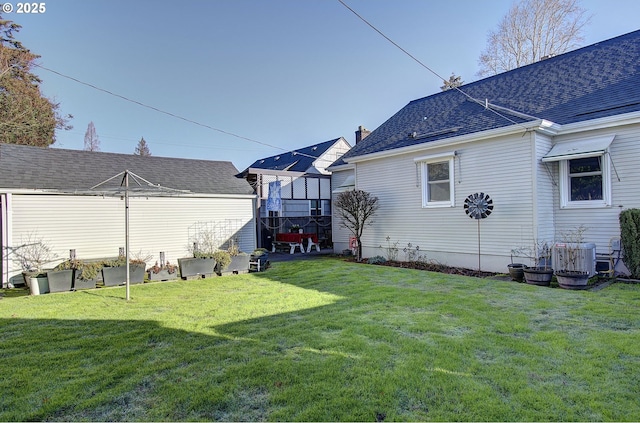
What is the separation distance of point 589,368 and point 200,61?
Answer: 15.3 meters

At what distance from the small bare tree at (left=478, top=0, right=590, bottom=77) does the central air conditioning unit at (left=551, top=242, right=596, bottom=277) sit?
45.6ft

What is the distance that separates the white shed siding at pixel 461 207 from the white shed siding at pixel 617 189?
1.41 m

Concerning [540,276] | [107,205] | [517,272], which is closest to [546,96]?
[517,272]

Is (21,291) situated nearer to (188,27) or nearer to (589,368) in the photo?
(188,27)

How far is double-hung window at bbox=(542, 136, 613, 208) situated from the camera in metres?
7.90

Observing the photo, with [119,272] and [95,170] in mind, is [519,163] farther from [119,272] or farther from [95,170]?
[95,170]

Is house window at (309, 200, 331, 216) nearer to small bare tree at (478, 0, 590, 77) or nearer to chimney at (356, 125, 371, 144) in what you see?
chimney at (356, 125, 371, 144)

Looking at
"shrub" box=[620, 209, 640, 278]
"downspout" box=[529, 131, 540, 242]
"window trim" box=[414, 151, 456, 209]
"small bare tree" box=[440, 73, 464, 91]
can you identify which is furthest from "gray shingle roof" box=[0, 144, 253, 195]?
"shrub" box=[620, 209, 640, 278]

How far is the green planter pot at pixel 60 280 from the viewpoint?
786cm

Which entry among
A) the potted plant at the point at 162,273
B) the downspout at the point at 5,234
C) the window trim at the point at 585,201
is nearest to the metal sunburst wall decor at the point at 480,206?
the window trim at the point at 585,201

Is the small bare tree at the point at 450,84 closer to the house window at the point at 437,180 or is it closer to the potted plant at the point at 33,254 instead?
the house window at the point at 437,180

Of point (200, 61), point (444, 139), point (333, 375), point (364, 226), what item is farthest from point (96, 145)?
point (333, 375)

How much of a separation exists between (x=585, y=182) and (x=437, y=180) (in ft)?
11.9

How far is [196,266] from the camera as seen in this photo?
9445 mm
